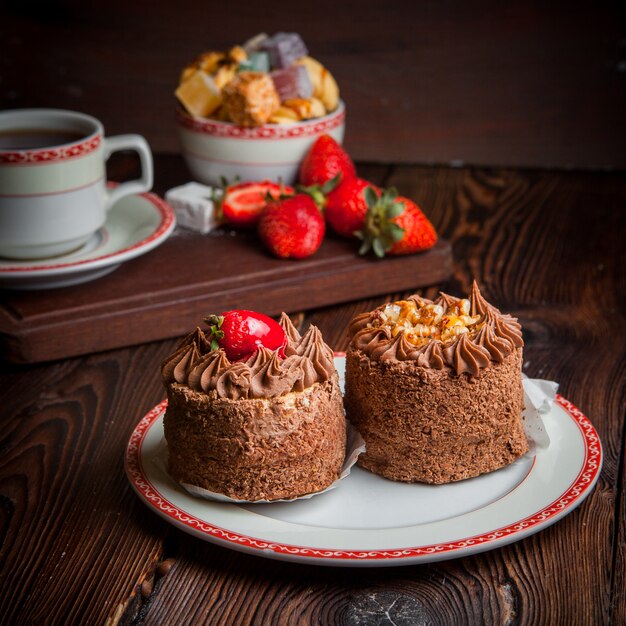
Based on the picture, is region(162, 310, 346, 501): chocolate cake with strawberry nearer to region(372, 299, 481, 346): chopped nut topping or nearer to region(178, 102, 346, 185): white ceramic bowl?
region(372, 299, 481, 346): chopped nut topping

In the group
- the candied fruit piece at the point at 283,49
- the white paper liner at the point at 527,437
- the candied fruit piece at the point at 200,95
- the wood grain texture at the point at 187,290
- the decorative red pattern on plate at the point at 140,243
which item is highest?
the candied fruit piece at the point at 283,49

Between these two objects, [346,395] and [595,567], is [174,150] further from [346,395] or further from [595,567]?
[595,567]

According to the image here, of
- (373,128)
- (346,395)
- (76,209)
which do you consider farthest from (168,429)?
(373,128)

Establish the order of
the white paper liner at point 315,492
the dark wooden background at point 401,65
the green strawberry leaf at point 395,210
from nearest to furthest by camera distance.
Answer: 1. the white paper liner at point 315,492
2. the green strawberry leaf at point 395,210
3. the dark wooden background at point 401,65

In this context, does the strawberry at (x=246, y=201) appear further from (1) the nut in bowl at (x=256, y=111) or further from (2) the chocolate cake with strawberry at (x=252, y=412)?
(2) the chocolate cake with strawberry at (x=252, y=412)

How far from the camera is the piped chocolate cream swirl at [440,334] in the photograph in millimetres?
1316

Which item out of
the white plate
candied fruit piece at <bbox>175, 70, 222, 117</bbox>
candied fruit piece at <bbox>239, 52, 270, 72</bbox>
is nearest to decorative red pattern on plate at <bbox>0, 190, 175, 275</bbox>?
candied fruit piece at <bbox>175, 70, 222, 117</bbox>

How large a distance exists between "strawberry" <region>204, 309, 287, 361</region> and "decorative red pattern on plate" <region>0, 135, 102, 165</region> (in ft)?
2.24

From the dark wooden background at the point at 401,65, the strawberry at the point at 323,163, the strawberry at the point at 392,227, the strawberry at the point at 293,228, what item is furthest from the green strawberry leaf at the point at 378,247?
the dark wooden background at the point at 401,65

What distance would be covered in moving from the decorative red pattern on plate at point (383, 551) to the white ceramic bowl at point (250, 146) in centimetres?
103

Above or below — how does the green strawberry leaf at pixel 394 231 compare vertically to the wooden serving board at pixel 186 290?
above

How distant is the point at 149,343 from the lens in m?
1.89

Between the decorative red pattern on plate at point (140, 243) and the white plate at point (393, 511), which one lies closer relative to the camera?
the white plate at point (393, 511)

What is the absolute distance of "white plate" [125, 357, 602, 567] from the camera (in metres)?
1.18
